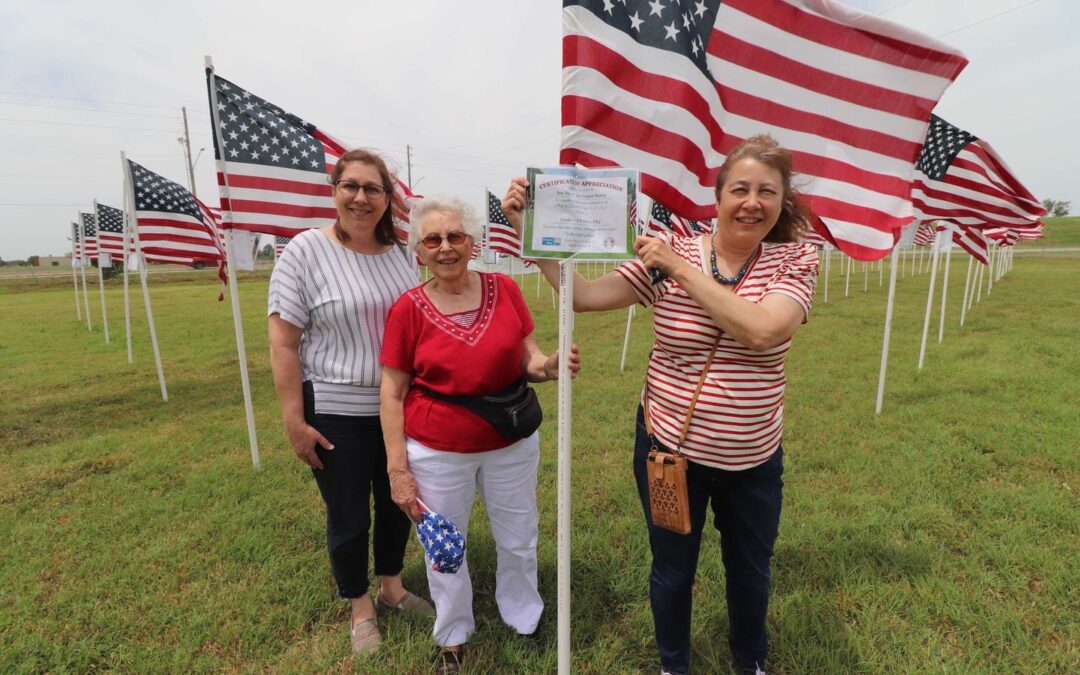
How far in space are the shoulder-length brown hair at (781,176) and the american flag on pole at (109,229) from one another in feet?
44.1

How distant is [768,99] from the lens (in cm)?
254

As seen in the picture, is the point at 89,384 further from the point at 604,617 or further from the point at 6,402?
the point at 604,617

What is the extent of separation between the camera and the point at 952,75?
2498 mm

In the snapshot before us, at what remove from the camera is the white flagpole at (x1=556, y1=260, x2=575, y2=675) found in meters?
Result: 1.93

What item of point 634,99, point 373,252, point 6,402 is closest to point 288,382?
point 373,252

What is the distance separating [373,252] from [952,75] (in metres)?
2.93

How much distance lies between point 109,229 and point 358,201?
12.7 meters

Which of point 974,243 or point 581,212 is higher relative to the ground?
point 974,243

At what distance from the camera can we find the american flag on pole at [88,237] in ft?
41.9

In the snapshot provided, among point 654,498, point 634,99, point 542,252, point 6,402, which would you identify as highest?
point 634,99

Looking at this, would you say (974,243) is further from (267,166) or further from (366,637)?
(366,637)

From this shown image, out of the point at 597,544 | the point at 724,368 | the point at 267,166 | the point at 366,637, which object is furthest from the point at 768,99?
the point at 267,166

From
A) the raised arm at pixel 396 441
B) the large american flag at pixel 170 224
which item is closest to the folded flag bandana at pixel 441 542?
the raised arm at pixel 396 441

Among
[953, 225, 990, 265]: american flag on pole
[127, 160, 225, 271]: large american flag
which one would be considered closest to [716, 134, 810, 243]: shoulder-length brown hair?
[127, 160, 225, 271]: large american flag
